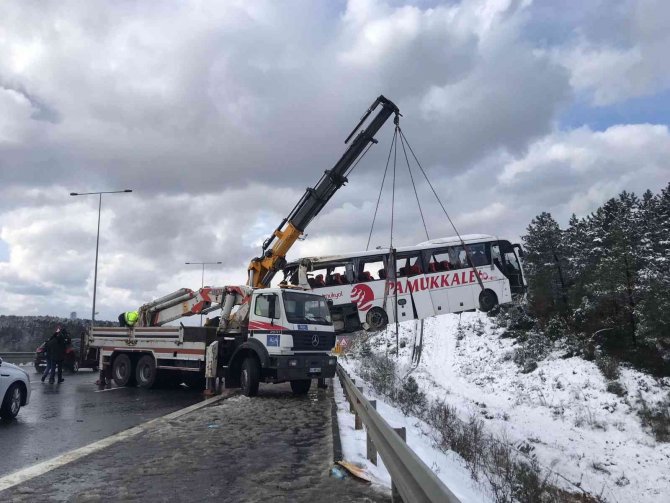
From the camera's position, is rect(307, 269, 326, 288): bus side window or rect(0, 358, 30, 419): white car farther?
rect(307, 269, 326, 288): bus side window

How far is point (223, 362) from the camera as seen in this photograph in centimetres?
1451

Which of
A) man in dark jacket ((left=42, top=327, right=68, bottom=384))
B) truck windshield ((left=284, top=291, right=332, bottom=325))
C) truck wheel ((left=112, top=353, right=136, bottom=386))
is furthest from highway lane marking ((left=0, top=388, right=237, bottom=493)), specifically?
man in dark jacket ((left=42, top=327, right=68, bottom=384))

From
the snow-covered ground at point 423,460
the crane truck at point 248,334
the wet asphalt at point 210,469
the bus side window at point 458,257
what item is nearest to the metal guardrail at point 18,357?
the crane truck at point 248,334

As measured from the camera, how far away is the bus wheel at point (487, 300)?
62.6 feet

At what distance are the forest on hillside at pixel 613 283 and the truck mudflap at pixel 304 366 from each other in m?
19.6

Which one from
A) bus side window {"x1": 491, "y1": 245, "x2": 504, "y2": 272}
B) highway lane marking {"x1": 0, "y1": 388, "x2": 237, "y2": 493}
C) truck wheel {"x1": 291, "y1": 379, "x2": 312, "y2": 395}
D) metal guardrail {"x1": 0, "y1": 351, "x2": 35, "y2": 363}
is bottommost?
highway lane marking {"x1": 0, "y1": 388, "x2": 237, "y2": 493}

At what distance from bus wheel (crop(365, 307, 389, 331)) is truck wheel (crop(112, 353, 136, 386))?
810 cm

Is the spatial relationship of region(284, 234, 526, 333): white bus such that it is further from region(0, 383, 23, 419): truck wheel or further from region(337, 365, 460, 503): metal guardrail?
region(337, 365, 460, 503): metal guardrail

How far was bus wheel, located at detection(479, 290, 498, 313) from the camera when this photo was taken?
62.6 feet

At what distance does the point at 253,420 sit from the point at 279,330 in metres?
3.76

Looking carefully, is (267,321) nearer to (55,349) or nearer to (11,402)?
(11,402)

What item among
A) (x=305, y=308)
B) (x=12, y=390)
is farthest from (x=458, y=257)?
(x=12, y=390)

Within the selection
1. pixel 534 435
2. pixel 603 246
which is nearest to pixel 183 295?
pixel 534 435

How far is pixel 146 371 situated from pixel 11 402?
620 centimetres
